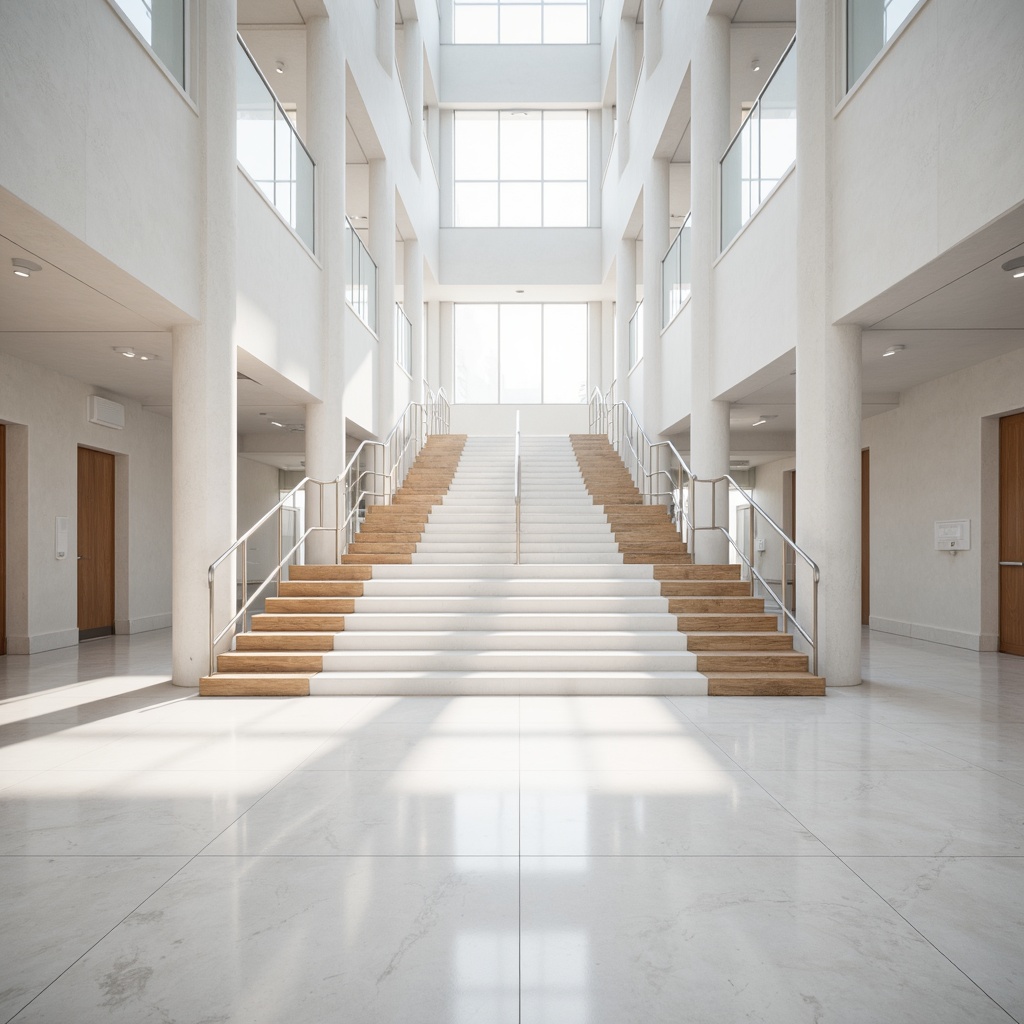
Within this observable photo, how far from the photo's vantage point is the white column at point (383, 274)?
1375 centimetres

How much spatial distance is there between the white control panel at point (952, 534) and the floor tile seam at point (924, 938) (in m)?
7.86

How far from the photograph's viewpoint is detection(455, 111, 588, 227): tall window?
21.5 meters

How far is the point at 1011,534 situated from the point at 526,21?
18.7 m

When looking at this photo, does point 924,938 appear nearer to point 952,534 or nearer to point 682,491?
point 952,534

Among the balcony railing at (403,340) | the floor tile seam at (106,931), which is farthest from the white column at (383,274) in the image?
the floor tile seam at (106,931)

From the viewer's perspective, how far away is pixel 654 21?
1367cm

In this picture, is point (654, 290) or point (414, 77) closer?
point (654, 290)

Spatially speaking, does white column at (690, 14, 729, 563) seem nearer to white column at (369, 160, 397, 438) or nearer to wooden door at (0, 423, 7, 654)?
white column at (369, 160, 397, 438)

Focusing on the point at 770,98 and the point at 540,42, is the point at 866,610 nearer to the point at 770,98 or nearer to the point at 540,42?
the point at 770,98

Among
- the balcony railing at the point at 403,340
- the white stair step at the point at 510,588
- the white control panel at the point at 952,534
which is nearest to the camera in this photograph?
the white stair step at the point at 510,588

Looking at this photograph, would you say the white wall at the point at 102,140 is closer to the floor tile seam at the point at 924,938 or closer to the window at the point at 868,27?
the floor tile seam at the point at 924,938

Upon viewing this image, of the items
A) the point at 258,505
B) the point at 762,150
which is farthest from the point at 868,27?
the point at 258,505

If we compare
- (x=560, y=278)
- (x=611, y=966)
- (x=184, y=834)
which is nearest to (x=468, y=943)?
(x=611, y=966)

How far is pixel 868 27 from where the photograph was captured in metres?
6.59
